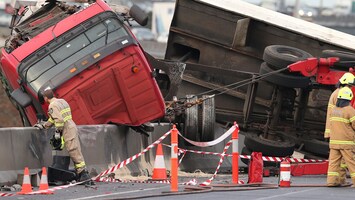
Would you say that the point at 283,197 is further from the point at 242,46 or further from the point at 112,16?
the point at 242,46

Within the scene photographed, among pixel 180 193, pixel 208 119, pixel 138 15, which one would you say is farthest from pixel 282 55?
pixel 180 193

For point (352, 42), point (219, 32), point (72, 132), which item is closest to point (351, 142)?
point (72, 132)

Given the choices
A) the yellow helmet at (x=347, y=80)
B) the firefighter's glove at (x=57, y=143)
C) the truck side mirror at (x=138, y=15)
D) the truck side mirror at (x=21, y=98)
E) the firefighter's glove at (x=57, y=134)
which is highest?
the truck side mirror at (x=138, y=15)

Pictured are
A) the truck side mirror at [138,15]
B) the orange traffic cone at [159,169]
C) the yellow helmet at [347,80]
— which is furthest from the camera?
the truck side mirror at [138,15]

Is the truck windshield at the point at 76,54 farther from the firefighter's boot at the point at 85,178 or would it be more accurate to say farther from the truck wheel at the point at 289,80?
the firefighter's boot at the point at 85,178

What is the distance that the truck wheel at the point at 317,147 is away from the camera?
1959 cm

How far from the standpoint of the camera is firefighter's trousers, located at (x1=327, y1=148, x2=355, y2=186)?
14.9 m

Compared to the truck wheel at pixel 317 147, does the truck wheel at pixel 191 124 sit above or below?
above

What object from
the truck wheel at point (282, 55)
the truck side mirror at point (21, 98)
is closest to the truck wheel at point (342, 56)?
the truck wheel at point (282, 55)

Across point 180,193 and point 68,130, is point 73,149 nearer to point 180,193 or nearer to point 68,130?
point 68,130

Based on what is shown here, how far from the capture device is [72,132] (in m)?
15.9

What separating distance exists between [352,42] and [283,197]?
7.70m

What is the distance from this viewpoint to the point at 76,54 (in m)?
18.6

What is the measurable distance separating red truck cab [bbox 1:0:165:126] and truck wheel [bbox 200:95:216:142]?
56.9 inches
